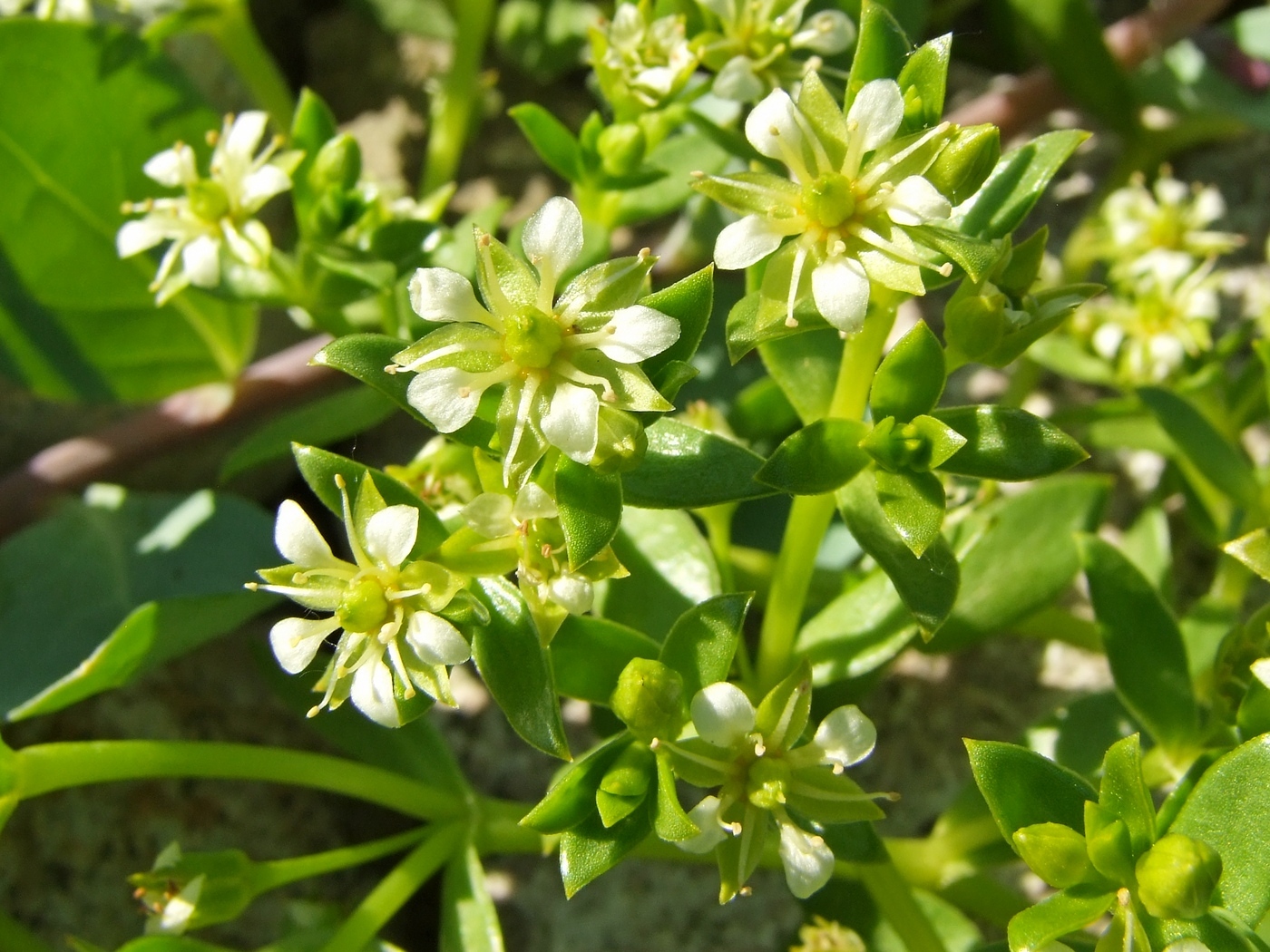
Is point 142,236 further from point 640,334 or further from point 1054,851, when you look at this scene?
point 1054,851

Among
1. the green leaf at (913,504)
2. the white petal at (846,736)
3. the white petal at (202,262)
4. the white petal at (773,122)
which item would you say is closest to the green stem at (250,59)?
the white petal at (202,262)

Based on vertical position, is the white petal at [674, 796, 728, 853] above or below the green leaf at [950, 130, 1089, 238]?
below

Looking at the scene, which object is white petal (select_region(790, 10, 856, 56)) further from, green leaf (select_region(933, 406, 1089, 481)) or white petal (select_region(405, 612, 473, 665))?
white petal (select_region(405, 612, 473, 665))

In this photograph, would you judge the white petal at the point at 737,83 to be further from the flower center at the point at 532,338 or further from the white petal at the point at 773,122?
the flower center at the point at 532,338

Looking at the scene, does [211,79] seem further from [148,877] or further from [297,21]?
[148,877]

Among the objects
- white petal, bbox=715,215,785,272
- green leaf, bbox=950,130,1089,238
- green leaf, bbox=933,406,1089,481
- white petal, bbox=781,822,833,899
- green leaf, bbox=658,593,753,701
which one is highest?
white petal, bbox=715,215,785,272

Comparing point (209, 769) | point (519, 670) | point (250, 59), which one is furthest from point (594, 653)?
point (250, 59)

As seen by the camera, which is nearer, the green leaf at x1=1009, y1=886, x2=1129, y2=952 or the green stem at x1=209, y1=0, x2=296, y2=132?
the green leaf at x1=1009, y1=886, x2=1129, y2=952

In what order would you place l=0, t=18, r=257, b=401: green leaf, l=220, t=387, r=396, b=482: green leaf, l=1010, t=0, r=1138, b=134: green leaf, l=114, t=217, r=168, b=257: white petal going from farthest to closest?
l=1010, t=0, r=1138, b=134: green leaf
l=0, t=18, r=257, b=401: green leaf
l=220, t=387, r=396, b=482: green leaf
l=114, t=217, r=168, b=257: white petal

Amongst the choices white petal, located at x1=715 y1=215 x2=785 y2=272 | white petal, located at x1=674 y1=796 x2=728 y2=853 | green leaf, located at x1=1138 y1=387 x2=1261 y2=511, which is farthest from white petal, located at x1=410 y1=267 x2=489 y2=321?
green leaf, located at x1=1138 y1=387 x2=1261 y2=511
